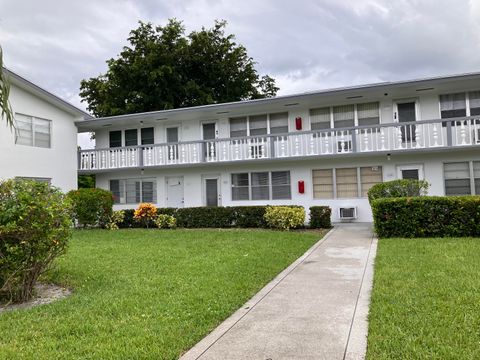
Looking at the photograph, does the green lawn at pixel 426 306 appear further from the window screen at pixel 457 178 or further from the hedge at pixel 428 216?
the window screen at pixel 457 178

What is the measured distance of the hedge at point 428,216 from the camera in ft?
36.9

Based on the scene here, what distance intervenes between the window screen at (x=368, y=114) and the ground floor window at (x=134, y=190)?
10.9 meters

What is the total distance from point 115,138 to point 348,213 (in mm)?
13334

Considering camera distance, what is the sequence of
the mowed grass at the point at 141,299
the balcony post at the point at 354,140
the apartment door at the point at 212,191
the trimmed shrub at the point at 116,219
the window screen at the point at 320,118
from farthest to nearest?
the apartment door at the point at 212,191 → the window screen at the point at 320,118 → the trimmed shrub at the point at 116,219 → the balcony post at the point at 354,140 → the mowed grass at the point at 141,299

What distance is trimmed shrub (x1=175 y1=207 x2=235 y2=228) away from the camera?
648 inches

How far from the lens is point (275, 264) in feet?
27.2

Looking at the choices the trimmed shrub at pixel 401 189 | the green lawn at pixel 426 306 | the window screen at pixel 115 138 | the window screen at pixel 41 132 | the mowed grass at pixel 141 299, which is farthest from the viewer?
the window screen at pixel 115 138

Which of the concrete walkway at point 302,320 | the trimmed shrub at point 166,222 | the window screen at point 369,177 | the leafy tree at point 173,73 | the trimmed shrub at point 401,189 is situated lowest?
the concrete walkway at point 302,320

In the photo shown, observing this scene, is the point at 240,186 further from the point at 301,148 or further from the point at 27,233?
the point at 27,233

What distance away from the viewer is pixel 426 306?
5055 mm

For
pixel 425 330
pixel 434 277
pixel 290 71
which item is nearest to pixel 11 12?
pixel 425 330

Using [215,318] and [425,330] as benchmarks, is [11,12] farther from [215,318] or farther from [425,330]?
[425,330]

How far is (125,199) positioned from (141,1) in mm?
10198

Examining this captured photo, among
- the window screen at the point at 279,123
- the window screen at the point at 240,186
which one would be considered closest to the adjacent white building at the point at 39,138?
the window screen at the point at 240,186
